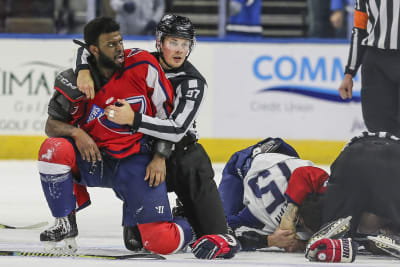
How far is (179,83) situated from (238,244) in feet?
2.19

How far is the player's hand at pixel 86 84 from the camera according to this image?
136 inches

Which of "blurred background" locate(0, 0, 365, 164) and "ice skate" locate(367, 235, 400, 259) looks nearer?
"ice skate" locate(367, 235, 400, 259)

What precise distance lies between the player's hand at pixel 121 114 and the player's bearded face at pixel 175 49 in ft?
1.20

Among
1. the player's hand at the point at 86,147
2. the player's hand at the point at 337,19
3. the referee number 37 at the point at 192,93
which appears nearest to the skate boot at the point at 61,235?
the player's hand at the point at 86,147

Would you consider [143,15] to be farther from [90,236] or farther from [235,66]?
[90,236]

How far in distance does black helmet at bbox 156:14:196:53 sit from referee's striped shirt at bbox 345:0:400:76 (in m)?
1.04

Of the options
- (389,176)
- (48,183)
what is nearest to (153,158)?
(48,183)

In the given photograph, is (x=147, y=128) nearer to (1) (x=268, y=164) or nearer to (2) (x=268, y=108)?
(1) (x=268, y=164)

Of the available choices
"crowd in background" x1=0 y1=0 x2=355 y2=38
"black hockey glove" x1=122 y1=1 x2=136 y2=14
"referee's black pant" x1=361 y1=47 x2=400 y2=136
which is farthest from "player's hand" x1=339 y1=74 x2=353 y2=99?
"black hockey glove" x1=122 y1=1 x2=136 y2=14

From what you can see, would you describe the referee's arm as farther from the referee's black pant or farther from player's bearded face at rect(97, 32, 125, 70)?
player's bearded face at rect(97, 32, 125, 70)

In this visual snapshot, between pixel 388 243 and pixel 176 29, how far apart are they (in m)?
1.15

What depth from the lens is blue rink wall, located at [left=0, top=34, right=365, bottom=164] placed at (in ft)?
24.1

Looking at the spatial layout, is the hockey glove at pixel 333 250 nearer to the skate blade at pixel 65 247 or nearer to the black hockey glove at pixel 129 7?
the skate blade at pixel 65 247

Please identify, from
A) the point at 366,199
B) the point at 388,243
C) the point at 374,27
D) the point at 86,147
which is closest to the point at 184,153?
the point at 86,147
